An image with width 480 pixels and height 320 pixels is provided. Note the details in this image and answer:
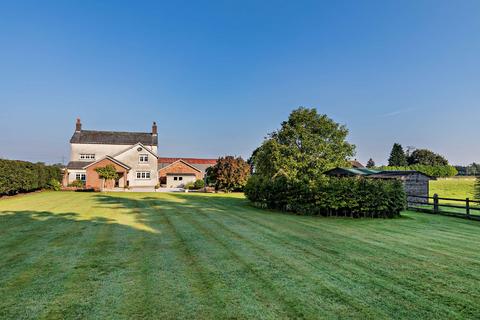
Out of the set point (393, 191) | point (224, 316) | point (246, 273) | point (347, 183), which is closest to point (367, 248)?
point (246, 273)

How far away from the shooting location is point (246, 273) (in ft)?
16.9

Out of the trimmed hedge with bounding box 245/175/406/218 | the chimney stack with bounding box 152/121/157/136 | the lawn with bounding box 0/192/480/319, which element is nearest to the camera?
the lawn with bounding box 0/192/480/319

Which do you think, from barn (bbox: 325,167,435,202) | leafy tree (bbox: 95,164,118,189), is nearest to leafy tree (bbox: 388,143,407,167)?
barn (bbox: 325,167,435,202)

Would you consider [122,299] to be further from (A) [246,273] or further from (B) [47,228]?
(B) [47,228]

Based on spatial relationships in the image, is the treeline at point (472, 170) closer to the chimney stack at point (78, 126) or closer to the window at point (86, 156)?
the window at point (86, 156)

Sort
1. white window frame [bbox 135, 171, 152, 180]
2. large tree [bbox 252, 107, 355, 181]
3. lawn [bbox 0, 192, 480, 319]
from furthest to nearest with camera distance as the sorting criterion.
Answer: white window frame [bbox 135, 171, 152, 180], large tree [bbox 252, 107, 355, 181], lawn [bbox 0, 192, 480, 319]

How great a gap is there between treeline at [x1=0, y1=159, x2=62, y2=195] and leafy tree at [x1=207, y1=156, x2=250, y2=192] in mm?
18589

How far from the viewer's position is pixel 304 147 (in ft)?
112

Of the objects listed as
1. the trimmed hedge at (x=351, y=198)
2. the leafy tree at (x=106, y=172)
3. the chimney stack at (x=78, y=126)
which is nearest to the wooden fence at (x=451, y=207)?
the trimmed hedge at (x=351, y=198)

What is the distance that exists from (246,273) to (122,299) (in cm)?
214

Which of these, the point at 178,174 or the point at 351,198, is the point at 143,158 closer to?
the point at 178,174

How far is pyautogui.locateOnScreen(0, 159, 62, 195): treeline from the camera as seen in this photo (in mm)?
21109

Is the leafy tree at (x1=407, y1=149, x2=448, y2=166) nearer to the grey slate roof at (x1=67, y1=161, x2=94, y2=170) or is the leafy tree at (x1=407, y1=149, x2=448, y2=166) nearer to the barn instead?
the barn

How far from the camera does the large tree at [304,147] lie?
3130 centimetres
